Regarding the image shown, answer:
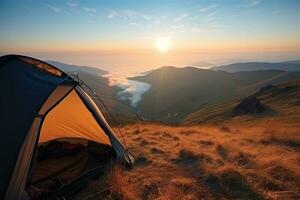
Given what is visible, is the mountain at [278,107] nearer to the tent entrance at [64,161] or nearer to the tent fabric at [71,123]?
the tent fabric at [71,123]

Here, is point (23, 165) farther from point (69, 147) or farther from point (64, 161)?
point (69, 147)

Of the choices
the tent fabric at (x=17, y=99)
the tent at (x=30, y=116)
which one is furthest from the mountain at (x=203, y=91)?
the tent fabric at (x=17, y=99)

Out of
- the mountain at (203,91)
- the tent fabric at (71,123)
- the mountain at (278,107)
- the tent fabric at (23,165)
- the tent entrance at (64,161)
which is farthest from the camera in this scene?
the mountain at (203,91)

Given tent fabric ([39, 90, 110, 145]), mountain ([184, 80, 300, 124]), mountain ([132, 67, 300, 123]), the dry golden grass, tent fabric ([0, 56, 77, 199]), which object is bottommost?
mountain ([132, 67, 300, 123])

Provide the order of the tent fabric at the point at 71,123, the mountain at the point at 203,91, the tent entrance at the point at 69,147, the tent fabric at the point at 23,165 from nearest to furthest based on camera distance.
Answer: the tent fabric at the point at 23,165 < the tent entrance at the point at 69,147 < the tent fabric at the point at 71,123 < the mountain at the point at 203,91

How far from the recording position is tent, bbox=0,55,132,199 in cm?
695

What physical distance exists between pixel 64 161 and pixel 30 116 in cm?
333

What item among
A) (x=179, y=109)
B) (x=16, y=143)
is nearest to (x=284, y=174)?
(x=16, y=143)

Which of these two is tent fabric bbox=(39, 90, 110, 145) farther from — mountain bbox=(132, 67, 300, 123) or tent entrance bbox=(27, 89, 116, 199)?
mountain bbox=(132, 67, 300, 123)

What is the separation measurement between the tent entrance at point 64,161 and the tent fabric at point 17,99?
115cm

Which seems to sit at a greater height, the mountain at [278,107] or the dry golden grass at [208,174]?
the dry golden grass at [208,174]

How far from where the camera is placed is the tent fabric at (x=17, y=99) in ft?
23.0

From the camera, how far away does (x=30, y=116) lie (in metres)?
7.56

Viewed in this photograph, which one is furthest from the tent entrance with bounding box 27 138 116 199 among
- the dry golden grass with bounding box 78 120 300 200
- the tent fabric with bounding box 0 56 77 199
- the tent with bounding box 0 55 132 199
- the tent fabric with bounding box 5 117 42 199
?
the tent fabric with bounding box 0 56 77 199
